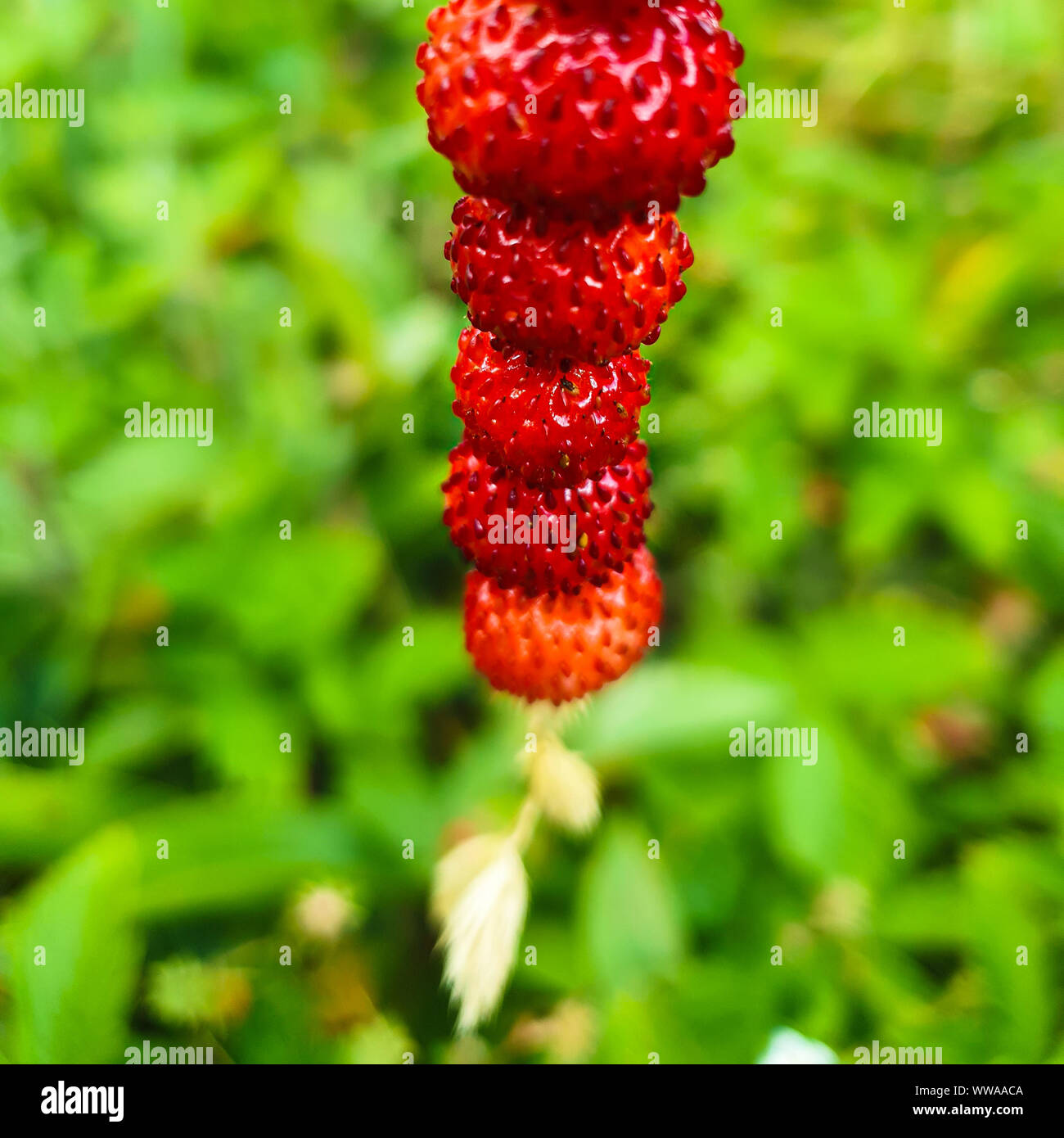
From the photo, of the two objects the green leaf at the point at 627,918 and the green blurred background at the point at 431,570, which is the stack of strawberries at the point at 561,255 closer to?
the green blurred background at the point at 431,570

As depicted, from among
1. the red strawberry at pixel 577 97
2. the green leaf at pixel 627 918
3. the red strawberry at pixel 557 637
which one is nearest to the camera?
the red strawberry at pixel 577 97

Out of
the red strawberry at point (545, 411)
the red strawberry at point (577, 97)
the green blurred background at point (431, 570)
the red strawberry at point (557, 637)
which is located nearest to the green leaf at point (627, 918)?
the green blurred background at point (431, 570)

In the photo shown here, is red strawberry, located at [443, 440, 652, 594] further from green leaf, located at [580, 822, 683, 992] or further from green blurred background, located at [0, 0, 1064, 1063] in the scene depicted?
green leaf, located at [580, 822, 683, 992]

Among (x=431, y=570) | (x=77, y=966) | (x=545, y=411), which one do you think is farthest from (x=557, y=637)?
(x=431, y=570)

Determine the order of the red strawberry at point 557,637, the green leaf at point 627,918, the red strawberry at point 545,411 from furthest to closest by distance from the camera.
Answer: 1. the green leaf at point 627,918
2. the red strawberry at point 557,637
3. the red strawberry at point 545,411

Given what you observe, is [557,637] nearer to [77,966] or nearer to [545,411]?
[545,411]

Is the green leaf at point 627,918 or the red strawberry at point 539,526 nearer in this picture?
the red strawberry at point 539,526

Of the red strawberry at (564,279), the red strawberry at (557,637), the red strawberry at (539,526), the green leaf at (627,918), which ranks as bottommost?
the green leaf at (627,918)
